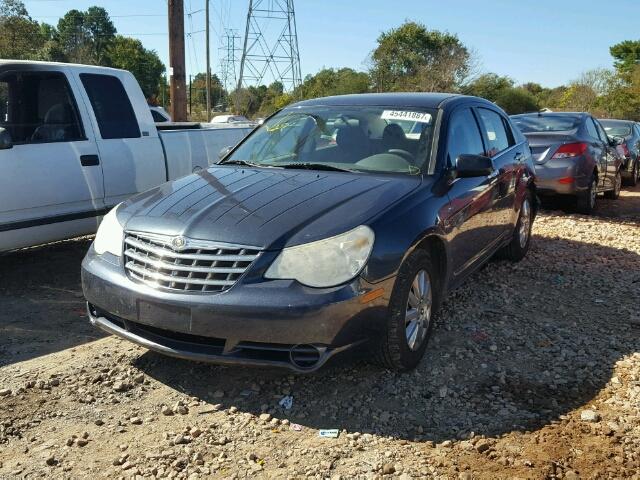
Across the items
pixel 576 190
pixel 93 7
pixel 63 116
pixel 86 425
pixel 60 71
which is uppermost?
pixel 93 7

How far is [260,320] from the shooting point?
2961 millimetres

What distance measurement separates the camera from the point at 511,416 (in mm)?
3203

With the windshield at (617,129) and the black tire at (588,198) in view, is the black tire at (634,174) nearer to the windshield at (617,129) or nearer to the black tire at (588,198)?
the windshield at (617,129)

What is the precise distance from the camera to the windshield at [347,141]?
4.17 meters

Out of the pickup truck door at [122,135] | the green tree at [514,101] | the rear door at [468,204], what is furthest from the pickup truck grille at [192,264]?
the green tree at [514,101]

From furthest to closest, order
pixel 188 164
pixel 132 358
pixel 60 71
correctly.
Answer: pixel 188 164, pixel 60 71, pixel 132 358

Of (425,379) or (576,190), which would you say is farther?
(576,190)

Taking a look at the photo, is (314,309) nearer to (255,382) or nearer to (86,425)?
(255,382)

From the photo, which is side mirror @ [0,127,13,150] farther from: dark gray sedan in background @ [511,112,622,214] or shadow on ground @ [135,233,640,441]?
dark gray sedan in background @ [511,112,622,214]

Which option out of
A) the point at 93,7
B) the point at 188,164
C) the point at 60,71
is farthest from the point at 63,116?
the point at 93,7

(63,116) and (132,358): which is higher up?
(63,116)

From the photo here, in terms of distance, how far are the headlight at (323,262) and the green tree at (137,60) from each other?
62.2 m

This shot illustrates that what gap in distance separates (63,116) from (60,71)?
0.41 meters

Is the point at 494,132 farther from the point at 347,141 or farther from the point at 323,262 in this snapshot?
the point at 323,262
